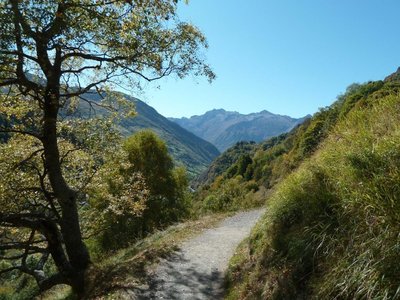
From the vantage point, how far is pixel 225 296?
10.4 m

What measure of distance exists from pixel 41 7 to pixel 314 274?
8.34m

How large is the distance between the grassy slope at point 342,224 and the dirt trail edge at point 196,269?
156 centimetres

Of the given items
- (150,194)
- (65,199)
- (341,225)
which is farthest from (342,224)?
(150,194)

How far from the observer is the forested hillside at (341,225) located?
16.6 feet

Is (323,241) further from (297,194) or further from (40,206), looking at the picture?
(40,206)

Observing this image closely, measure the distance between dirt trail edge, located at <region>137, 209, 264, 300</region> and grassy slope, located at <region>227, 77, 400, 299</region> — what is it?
5.13 feet

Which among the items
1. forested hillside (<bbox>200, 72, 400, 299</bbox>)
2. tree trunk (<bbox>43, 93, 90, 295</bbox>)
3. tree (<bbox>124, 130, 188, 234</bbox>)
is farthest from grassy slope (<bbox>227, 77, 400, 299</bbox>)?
tree (<bbox>124, 130, 188, 234</bbox>)

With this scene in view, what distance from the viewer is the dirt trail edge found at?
1108 centimetres

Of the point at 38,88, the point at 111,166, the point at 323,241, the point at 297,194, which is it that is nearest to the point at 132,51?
the point at 38,88

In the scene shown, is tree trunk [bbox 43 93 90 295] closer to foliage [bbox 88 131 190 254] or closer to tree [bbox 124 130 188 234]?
foliage [bbox 88 131 190 254]

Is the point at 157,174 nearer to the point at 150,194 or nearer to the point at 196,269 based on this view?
the point at 150,194

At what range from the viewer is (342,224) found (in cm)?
636

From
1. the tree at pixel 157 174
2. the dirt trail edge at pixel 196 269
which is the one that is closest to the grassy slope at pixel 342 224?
the dirt trail edge at pixel 196 269

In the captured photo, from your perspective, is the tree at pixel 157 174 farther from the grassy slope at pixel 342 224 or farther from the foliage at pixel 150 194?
the grassy slope at pixel 342 224
